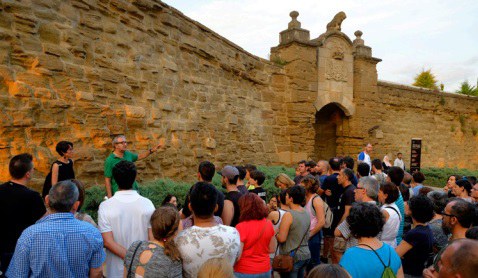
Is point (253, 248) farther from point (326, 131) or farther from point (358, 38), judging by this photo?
point (358, 38)

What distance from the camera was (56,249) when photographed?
282 cm

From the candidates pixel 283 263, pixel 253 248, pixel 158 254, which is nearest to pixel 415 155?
pixel 283 263

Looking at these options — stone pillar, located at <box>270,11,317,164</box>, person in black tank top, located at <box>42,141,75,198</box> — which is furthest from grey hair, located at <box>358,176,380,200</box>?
stone pillar, located at <box>270,11,317,164</box>

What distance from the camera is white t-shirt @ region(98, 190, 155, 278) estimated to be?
349 cm

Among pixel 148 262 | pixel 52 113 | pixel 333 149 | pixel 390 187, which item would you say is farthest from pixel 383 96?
pixel 148 262

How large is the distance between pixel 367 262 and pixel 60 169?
4123 millimetres

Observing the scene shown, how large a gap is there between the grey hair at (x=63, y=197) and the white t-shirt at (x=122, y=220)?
507mm

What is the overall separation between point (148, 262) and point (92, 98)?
4.33 m

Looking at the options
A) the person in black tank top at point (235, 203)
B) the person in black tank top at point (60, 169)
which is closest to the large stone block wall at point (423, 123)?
the person in black tank top at point (235, 203)

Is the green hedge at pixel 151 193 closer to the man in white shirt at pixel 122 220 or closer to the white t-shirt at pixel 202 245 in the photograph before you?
the man in white shirt at pixel 122 220

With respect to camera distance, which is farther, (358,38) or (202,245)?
(358,38)

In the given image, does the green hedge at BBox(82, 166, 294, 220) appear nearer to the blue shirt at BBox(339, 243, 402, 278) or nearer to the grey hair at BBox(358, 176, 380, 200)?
the grey hair at BBox(358, 176, 380, 200)

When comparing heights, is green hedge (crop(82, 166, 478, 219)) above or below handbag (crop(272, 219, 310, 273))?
above

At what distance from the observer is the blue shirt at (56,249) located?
9.16ft
